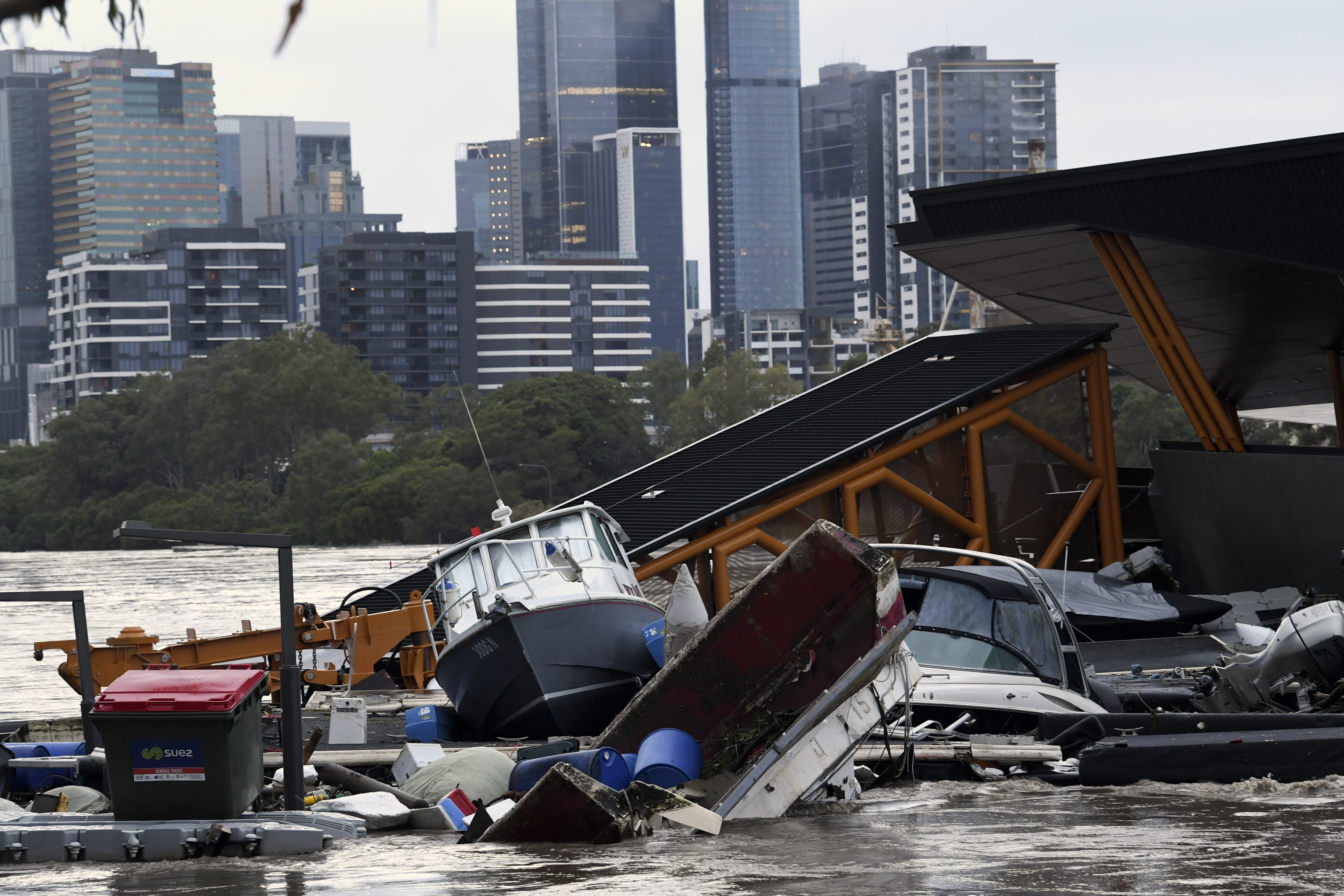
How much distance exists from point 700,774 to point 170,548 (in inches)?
4931

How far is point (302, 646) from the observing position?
2112cm

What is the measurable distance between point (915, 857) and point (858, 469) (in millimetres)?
14476

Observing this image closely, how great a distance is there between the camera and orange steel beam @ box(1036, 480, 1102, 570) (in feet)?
85.1

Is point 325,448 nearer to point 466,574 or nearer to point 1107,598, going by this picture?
point 1107,598

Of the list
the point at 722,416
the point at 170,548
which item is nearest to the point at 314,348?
the point at 170,548

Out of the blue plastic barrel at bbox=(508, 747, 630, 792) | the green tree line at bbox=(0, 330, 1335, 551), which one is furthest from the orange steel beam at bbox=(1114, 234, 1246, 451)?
the green tree line at bbox=(0, 330, 1335, 551)

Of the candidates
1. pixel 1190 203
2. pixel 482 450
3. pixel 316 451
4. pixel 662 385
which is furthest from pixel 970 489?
pixel 662 385

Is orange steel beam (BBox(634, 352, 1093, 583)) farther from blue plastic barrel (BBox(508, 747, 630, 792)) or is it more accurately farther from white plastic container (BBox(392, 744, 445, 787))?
blue plastic barrel (BBox(508, 747, 630, 792))

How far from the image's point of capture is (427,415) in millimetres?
157875

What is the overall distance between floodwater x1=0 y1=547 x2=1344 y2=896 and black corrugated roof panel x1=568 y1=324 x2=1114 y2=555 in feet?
35.0

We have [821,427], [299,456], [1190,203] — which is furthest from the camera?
[299,456]

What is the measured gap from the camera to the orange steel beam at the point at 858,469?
23.0m

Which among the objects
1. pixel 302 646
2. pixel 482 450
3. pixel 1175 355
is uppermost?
pixel 1175 355

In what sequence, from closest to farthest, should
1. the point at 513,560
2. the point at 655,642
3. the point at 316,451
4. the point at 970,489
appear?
the point at 655,642
the point at 513,560
the point at 970,489
the point at 316,451
